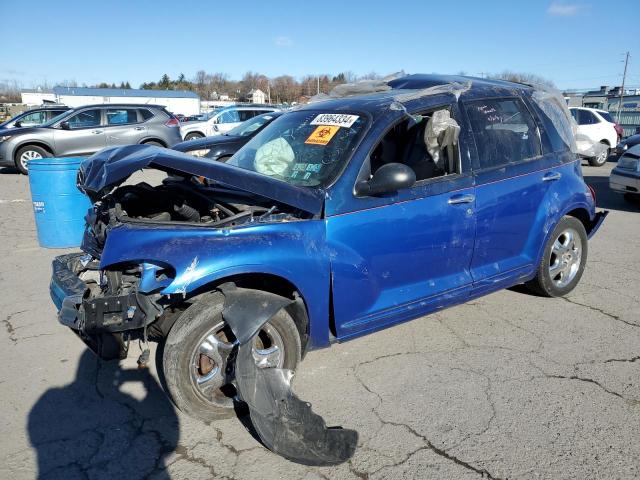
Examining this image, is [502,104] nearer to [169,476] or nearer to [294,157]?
[294,157]

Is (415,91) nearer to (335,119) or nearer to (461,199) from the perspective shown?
(335,119)

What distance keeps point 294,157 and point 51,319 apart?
8.60ft

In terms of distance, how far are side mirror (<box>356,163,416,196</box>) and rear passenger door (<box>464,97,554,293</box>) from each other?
2.84ft

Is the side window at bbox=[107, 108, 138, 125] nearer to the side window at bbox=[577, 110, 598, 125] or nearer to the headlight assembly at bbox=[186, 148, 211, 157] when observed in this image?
the headlight assembly at bbox=[186, 148, 211, 157]

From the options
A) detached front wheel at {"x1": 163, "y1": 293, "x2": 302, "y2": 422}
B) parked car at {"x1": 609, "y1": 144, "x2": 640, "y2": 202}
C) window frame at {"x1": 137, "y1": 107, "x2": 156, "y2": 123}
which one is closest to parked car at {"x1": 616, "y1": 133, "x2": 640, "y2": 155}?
parked car at {"x1": 609, "y1": 144, "x2": 640, "y2": 202}

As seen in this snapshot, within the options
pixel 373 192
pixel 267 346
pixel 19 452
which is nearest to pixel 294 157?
pixel 373 192

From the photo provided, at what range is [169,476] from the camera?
8.26ft

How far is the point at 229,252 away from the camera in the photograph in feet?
9.04

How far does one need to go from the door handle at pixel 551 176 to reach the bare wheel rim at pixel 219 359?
2709 mm

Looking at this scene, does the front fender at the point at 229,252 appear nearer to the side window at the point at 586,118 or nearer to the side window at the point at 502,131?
the side window at the point at 502,131

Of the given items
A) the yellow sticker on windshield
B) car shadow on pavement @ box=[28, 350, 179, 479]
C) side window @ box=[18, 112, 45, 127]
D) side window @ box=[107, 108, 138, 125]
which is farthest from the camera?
side window @ box=[18, 112, 45, 127]

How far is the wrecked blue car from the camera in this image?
108 inches

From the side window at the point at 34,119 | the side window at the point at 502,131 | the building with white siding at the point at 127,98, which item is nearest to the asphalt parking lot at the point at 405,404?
the side window at the point at 502,131

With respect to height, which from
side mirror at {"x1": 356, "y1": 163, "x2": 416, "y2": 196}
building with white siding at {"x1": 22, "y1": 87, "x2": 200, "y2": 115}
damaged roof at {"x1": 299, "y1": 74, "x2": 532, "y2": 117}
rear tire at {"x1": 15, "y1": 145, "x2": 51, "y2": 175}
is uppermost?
building with white siding at {"x1": 22, "y1": 87, "x2": 200, "y2": 115}
